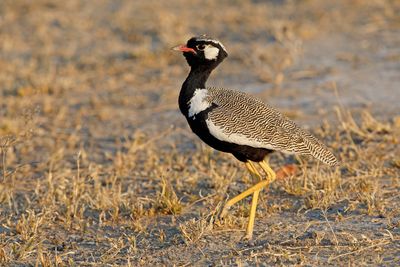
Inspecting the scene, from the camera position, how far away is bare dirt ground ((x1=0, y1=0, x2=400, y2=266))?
5.13 meters

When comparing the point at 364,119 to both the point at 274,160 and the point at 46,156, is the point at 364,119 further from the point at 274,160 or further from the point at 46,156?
the point at 46,156

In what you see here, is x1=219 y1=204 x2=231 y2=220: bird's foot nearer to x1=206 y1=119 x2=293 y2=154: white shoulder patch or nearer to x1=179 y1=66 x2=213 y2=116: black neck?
x1=206 y1=119 x2=293 y2=154: white shoulder patch

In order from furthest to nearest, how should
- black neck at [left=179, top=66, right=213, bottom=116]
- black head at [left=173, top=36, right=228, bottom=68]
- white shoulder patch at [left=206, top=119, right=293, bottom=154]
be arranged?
black head at [left=173, top=36, right=228, bottom=68], black neck at [left=179, top=66, right=213, bottom=116], white shoulder patch at [left=206, top=119, right=293, bottom=154]

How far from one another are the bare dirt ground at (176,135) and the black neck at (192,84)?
2.33 feet

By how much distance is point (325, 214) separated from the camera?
18.3ft

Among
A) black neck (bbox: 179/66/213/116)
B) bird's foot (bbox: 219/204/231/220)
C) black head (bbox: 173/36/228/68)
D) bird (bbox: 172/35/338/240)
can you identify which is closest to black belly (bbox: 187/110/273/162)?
bird (bbox: 172/35/338/240)

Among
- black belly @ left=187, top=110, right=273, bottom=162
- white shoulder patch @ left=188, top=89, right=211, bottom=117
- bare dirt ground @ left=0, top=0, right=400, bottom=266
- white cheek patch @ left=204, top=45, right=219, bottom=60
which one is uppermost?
white cheek patch @ left=204, top=45, right=219, bottom=60

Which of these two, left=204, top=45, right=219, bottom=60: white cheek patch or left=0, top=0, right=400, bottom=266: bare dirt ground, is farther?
left=204, top=45, right=219, bottom=60: white cheek patch

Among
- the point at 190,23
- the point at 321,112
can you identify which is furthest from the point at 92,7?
the point at 321,112

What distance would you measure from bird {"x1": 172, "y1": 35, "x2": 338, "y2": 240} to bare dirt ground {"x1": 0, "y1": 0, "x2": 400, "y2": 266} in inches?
14.8

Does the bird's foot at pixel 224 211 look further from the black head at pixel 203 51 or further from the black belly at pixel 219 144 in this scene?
the black head at pixel 203 51

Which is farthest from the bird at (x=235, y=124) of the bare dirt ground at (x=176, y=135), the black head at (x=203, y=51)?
the bare dirt ground at (x=176, y=135)

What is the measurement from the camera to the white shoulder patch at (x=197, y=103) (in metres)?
5.22

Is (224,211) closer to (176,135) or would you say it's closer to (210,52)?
(210,52)
